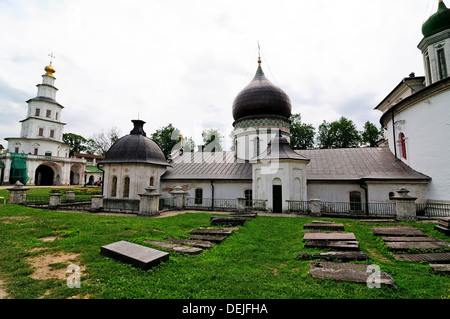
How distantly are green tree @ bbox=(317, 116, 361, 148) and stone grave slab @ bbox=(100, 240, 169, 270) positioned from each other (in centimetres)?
3743

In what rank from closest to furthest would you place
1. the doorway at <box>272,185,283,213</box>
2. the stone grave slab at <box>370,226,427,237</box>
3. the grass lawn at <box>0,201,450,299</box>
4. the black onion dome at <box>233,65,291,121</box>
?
1. the grass lawn at <box>0,201,450,299</box>
2. the stone grave slab at <box>370,226,427,237</box>
3. the doorway at <box>272,185,283,213</box>
4. the black onion dome at <box>233,65,291,121</box>

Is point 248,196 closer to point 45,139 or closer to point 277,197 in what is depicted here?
point 277,197

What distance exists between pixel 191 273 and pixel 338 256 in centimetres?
367

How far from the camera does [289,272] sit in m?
4.78

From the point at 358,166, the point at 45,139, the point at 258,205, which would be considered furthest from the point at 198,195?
the point at 45,139

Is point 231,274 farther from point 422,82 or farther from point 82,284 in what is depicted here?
point 422,82

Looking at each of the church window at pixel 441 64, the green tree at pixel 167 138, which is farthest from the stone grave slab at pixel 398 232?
the green tree at pixel 167 138

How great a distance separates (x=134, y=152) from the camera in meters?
17.5

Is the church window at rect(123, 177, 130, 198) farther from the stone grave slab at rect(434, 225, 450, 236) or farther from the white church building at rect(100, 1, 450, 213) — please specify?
the stone grave slab at rect(434, 225, 450, 236)

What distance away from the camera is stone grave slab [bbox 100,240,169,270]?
4598 millimetres

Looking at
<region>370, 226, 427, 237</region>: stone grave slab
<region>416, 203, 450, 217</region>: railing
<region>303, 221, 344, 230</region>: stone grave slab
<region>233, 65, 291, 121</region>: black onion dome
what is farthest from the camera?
<region>233, 65, 291, 121</region>: black onion dome

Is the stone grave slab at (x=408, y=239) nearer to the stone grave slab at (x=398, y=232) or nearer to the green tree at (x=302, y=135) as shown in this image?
the stone grave slab at (x=398, y=232)

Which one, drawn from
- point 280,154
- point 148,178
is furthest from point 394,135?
point 148,178

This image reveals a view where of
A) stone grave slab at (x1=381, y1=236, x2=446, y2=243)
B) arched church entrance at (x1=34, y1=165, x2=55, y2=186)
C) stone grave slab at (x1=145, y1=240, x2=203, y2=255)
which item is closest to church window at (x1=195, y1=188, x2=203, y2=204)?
stone grave slab at (x1=145, y1=240, x2=203, y2=255)
